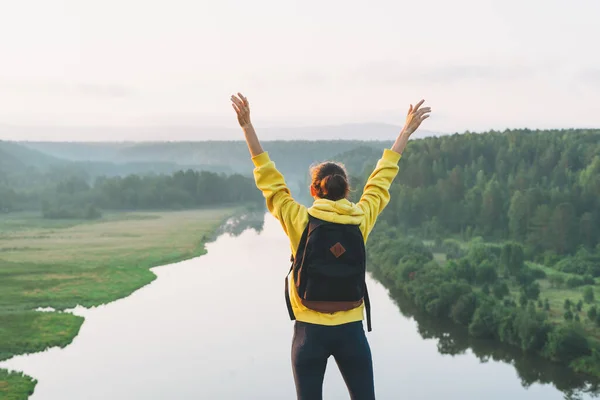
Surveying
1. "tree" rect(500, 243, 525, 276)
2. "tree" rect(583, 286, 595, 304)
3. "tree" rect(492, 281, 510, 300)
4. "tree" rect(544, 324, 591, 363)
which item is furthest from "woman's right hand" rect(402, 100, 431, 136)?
"tree" rect(500, 243, 525, 276)

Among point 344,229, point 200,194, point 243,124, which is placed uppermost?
point 243,124

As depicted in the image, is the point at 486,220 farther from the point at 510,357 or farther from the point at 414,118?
the point at 414,118

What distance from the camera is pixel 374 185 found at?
2.76 metres

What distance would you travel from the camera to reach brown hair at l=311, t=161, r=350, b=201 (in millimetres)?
2566

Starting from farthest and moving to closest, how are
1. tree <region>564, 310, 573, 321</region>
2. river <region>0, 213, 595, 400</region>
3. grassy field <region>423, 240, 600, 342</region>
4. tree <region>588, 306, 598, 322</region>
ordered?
tree <region>564, 310, 573, 321</region>
tree <region>588, 306, 598, 322</region>
grassy field <region>423, 240, 600, 342</region>
river <region>0, 213, 595, 400</region>

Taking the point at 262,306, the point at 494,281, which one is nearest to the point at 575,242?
the point at 494,281

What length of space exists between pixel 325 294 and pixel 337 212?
273mm

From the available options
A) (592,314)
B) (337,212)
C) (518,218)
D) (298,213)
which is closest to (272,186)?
(298,213)

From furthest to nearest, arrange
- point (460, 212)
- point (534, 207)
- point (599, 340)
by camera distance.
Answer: point (460, 212)
point (534, 207)
point (599, 340)

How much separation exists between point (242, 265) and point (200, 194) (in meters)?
33.6

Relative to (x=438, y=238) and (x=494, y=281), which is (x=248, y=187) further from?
(x=494, y=281)

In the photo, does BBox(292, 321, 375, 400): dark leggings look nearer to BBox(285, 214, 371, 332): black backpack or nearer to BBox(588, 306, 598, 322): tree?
BBox(285, 214, 371, 332): black backpack

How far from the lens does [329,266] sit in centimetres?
250

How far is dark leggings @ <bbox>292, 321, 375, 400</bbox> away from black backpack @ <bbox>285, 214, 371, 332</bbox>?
0.25ft
